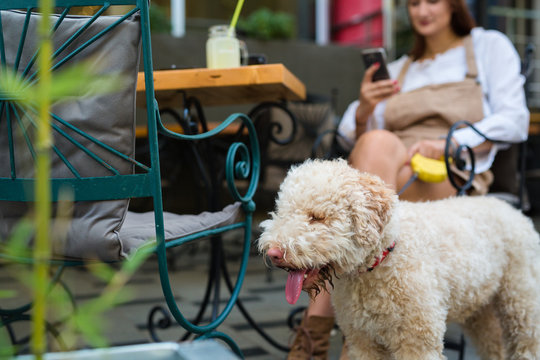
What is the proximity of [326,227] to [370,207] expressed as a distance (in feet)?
0.41

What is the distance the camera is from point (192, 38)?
6.37m

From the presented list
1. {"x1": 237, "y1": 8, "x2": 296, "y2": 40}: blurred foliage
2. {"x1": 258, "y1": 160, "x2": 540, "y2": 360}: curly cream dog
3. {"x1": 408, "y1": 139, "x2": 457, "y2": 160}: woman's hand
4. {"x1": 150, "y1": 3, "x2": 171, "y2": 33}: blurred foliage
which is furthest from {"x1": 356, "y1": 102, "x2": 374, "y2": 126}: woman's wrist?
{"x1": 150, "y1": 3, "x2": 171, "y2": 33}: blurred foliage

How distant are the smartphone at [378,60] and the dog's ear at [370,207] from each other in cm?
116

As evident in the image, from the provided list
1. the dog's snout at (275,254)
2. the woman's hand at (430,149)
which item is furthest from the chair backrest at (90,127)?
the woman's hand at (430,149)

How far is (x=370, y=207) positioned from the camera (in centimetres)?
135

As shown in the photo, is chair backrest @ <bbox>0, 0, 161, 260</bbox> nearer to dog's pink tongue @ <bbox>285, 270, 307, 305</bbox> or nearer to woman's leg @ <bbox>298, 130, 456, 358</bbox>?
dog's pink tongue @ <bbox>285, 270, 307, 305</bbox>

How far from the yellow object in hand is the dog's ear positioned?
0.76 meters

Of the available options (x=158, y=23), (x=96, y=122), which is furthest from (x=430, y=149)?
(x=158, y=23)

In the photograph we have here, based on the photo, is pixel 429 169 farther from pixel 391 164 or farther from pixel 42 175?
pixel 42 175

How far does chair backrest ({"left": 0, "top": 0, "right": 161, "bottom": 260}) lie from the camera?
1.26 m

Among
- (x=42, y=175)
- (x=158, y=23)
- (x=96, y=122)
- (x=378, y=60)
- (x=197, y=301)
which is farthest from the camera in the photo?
(x=158, y=23)

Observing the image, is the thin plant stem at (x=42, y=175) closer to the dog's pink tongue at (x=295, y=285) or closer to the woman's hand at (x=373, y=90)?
the dog's pink tongue at (x=295, y=285)

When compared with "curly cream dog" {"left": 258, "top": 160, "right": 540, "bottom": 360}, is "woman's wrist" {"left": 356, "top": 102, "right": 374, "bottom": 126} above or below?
above

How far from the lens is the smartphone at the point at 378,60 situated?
7.93 ft
